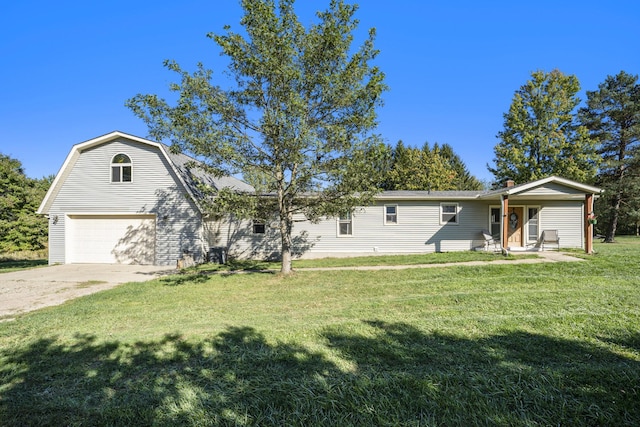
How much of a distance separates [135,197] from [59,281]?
4.42m

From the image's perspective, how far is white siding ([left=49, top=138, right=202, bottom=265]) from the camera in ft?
41.9

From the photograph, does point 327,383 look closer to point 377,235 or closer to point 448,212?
point 377,235

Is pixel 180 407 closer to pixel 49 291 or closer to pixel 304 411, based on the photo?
pixel 304 411

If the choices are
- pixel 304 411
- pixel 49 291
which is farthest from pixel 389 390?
pixel 49 291

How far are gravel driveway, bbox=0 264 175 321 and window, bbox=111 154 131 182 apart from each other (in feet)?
12.4

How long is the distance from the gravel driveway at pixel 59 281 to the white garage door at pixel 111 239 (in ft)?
1.70

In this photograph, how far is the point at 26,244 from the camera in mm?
19609

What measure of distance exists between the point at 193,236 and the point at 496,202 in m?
14.2

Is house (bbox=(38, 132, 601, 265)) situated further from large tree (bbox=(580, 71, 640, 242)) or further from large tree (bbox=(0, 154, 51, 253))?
large tree (bbox=(580, 71, 640, 242))

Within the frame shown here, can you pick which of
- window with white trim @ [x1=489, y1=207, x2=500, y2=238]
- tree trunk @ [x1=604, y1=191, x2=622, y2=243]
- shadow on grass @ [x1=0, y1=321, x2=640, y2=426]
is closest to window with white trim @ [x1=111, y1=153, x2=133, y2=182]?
shadow on grass @ [x1=0, y1=321, x2=640, y2=426]

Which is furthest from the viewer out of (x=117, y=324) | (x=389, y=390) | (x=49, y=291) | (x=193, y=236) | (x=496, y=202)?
(x=496, y=202)

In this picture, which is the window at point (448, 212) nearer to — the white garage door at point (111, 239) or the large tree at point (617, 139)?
the white garage door at point (111, 239)

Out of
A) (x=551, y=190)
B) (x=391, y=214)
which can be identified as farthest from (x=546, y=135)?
(x=391, y=214)

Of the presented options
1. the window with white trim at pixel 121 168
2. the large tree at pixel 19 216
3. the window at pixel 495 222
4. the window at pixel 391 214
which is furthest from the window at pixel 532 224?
the large tree at pixel 19 216
